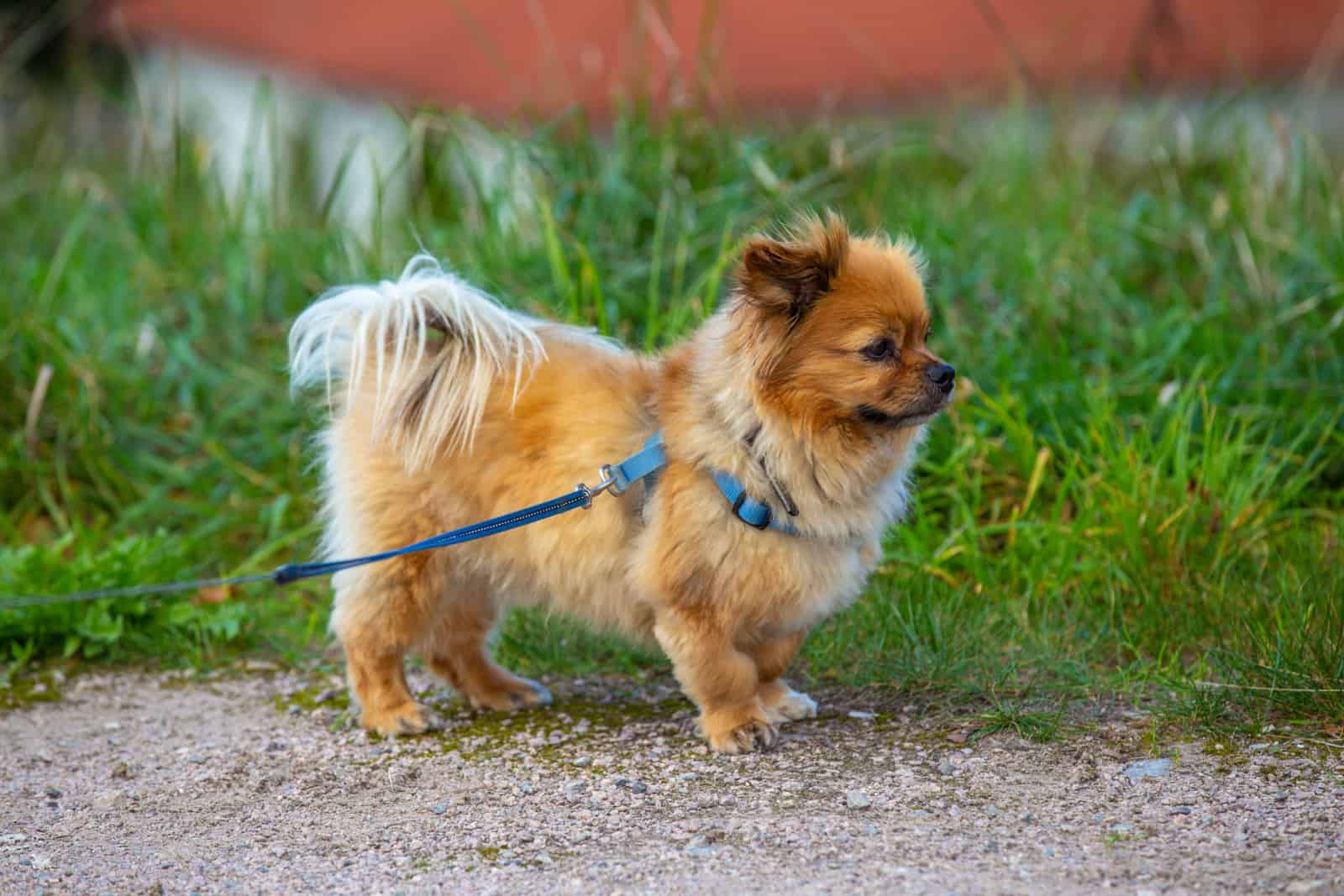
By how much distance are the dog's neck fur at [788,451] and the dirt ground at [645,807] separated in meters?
0.65

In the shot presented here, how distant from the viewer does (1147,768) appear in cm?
324

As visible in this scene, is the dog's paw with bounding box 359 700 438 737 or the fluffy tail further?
the dog's paw with bounding box 359 700 438 737

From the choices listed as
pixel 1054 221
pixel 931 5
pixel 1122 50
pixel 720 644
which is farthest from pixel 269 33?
pixel 720 644

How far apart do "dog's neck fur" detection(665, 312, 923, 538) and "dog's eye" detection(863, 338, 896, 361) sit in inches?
7.6

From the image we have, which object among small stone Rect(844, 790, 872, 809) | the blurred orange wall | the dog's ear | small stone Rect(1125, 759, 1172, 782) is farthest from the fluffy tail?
the blurred orange wall

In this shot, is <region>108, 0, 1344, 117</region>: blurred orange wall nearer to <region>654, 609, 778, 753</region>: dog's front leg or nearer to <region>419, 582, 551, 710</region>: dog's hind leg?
<region>419, 582, 551, 710</region>: dog's hind leg

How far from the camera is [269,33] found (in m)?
12.2

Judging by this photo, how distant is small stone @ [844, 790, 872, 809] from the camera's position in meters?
3.14

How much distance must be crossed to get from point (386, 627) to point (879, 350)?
1592 mm

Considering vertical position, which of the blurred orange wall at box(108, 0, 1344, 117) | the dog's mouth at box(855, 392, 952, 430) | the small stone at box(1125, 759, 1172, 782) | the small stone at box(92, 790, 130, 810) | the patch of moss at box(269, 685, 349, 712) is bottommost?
the patch of moss at box(269, 685, 349, 712)

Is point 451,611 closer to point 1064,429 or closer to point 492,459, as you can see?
point 492,459


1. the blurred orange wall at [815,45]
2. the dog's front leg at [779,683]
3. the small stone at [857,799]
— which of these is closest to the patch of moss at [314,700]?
the dog's front leg at [779,683]

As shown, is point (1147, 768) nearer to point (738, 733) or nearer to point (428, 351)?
point (738, 733)

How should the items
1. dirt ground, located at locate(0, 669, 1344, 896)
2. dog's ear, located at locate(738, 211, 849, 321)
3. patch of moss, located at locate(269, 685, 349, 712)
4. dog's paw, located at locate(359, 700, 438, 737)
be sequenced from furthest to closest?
patch of moss, located at locate(269, 685, 349, 712), dog's paw, located at locate(359, 700, 438, 737), dog's ear, located at locate(738, 211, 849, 321), dirt ground, located at locate(0, 669, 1344, 896)
